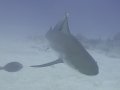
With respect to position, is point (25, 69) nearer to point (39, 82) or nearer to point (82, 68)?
point (39, 82)

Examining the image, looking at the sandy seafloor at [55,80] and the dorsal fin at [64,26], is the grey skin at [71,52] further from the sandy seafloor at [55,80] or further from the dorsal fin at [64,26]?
the sandy seafloor at [55,80]

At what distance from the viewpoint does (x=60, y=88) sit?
7.13 meters

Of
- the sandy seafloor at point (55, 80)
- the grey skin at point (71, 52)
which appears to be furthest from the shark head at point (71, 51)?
the sandy seafloor at point (55, 80)

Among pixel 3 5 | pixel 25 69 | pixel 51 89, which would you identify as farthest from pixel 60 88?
pixel 3 5

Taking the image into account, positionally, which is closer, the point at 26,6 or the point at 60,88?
the point at 60,88

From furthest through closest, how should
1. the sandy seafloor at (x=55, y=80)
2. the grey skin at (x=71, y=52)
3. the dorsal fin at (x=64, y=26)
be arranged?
the sandy seafloor at (x=55, y=80)
the dorsal fin at (x=64, y=26)
the grey skin at (x=71, y=52)

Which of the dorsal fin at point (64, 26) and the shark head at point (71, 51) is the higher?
the dorsal fin at point (64, 26)

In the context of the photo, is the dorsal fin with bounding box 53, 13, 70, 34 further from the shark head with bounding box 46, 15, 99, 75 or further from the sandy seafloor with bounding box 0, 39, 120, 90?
the sandy seafloor with bounding box 0, 39, 120, 90

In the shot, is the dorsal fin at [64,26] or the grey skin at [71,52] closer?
the grey skin at [71,52]

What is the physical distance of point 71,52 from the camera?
168 inches

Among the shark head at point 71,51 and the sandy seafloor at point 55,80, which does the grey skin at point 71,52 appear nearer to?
the shark head at point 71,51

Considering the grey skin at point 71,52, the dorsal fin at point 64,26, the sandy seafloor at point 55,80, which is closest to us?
Result: the grey skin at point 71,52

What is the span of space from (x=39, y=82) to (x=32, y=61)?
3.08 meters

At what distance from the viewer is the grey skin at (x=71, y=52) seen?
3.88m
